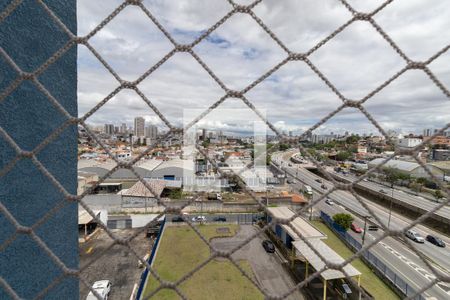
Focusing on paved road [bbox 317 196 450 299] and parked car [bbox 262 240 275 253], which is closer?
paved road [bbox 317 196 450 299]

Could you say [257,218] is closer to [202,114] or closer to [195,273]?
[195,273]

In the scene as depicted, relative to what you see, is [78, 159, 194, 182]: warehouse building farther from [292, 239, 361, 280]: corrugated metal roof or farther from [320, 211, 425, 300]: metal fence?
[292, 239, 361, 280]: corrugated metal roof

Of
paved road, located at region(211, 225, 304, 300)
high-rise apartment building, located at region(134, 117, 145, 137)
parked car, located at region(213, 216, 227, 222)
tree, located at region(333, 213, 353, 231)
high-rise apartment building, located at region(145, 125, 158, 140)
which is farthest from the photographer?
parked car, located at region(213, 216, 227, 222)

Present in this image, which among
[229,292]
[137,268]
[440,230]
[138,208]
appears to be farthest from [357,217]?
[138,208]

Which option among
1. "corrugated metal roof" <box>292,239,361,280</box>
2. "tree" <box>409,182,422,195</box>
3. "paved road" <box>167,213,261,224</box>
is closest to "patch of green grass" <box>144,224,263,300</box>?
"corrugated metal roof" <box>292,239,361,280</box>

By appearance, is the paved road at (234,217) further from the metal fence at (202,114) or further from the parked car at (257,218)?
the metal fence at (202,114)

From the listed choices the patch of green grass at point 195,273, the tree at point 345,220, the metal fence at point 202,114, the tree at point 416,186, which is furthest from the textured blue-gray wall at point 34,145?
the tree at point 416,186

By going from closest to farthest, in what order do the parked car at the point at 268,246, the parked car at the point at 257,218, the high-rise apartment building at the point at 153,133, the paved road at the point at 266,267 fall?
the high-rise apartment building at the point at 153,133
the paved road at the point at 266,267
the parked car at the point at 268,246
the parked car at the point at 257,218
